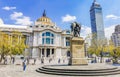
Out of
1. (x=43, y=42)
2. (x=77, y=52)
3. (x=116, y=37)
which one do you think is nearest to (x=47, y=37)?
(x=43, y=42)

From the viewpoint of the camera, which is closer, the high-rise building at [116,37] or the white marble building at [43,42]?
the white marble building at [43,42]

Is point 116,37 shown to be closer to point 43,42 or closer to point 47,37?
point 47,37

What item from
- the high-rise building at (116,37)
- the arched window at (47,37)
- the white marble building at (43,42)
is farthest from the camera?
the high-rise building at (116,37)

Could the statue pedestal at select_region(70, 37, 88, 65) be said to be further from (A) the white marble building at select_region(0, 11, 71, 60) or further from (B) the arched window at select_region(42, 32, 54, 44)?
(B) the arched window at select_region(42, 32, 54, 44)

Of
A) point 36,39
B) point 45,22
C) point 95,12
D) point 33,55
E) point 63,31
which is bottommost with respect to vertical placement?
point 33,55

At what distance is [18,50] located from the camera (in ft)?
127

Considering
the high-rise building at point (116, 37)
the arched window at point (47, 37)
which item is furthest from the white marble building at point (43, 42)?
the high-rise building at point (116, 37)

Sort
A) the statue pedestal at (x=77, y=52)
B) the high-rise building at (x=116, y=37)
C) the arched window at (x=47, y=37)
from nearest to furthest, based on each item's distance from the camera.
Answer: the statue pedestal at (x=77, y=52), the arched window at (x=47, y=37), the high-rise building at (x=116, y=37)

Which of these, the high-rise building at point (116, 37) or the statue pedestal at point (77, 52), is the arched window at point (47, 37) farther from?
the high-rise building at point (116, 37)

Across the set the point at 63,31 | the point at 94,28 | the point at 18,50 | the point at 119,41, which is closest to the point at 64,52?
the point at 63,31

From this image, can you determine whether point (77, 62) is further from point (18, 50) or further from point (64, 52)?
point (64, 52)

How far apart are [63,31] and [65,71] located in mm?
67946

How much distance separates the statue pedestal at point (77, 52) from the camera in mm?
18234

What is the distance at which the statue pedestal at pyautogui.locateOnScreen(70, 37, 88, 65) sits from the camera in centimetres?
1823
